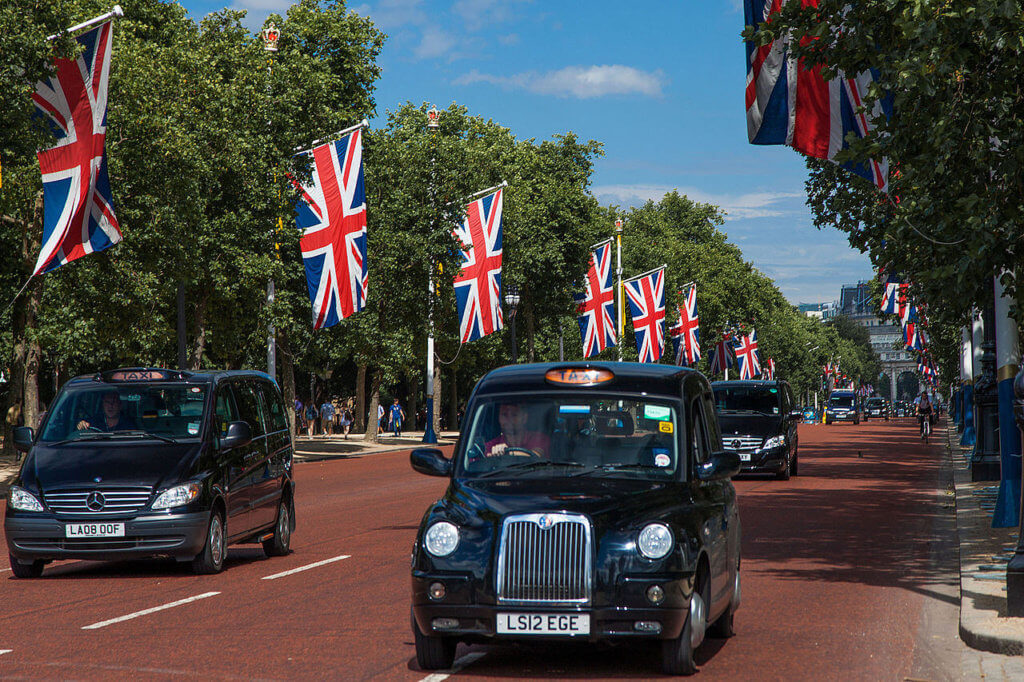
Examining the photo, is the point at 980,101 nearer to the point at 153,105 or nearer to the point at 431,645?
the point at 431,645

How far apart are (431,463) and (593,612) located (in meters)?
1.64

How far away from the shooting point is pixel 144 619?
33.4 feet

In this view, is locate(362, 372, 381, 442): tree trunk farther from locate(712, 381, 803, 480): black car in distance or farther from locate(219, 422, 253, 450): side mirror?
locate(219, 422, 253, 450): side mirror

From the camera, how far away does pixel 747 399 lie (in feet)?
94.7

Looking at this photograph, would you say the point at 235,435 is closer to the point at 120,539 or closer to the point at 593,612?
the point at 120,539

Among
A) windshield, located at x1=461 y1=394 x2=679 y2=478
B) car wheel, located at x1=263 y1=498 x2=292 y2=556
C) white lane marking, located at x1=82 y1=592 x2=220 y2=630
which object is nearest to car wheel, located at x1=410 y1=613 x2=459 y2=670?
windshield, located at x1=461 y1=394 x2=679 y2=478

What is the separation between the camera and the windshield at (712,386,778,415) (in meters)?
28.7

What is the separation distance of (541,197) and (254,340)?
2571 cm

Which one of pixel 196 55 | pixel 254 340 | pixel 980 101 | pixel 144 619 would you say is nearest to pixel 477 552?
pixel 144 619

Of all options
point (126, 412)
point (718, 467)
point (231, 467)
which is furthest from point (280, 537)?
point (718, 467)

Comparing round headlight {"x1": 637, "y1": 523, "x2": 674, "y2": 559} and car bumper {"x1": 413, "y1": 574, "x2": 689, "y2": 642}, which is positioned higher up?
round headlight {"x1": 637, "y1": 523, "x2": 674, "y2": 559}

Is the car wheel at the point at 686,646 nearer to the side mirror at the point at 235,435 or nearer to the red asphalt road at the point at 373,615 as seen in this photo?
the red asphalt road at the point at 373,615

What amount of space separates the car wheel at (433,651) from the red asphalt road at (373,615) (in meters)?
0.15

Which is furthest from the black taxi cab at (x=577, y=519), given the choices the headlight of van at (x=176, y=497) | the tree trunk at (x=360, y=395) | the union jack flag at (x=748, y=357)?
the union jack flag at (x=748, y=357)
